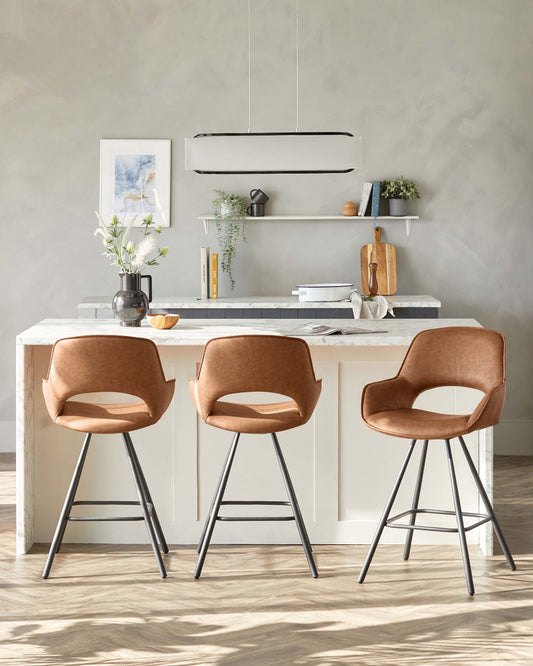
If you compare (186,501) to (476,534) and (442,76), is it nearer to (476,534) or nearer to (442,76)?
(476,534)

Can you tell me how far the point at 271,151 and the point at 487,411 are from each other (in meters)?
1.54

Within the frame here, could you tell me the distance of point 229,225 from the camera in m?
6.07

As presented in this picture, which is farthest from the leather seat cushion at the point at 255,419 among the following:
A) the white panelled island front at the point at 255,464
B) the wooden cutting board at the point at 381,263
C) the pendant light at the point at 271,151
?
the wooden cutting board at the point at 381,263

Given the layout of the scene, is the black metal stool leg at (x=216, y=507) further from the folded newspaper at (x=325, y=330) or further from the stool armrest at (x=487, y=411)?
the stool armrest at (x=487, y=411)

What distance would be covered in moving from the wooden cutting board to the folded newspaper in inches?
79.3

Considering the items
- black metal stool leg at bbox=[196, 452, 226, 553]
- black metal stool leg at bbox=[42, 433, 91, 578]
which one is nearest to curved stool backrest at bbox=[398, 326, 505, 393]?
black metal stool leg at bbox=[196, 452, 226, 553]

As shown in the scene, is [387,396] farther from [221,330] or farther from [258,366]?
[221,330]

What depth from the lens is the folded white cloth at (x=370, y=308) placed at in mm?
4840

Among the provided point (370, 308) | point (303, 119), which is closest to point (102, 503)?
point (370, 308)

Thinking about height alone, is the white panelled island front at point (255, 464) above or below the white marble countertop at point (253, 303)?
below

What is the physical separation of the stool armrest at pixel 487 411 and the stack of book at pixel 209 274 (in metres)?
2.80

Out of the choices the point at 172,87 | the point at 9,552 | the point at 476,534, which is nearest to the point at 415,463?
the point at 476,534

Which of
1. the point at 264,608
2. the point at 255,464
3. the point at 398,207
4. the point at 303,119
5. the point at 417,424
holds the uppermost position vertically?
the point at 303,119

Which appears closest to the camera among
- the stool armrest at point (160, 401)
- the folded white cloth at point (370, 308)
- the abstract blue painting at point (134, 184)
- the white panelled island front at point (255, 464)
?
the stool armrest at point (160, 401)
